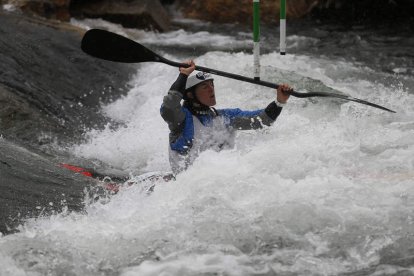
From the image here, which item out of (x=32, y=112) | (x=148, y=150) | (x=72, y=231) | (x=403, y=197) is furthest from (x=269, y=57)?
(x=72, y=231)

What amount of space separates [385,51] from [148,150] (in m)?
5.17

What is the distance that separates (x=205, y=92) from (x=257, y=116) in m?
0.46

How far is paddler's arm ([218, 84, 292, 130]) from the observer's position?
5.00 m

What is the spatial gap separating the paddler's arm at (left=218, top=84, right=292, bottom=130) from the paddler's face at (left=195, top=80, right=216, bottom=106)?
0.21 m

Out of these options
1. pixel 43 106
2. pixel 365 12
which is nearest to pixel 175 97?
pixel 43 106

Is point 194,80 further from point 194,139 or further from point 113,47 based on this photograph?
point 113,47

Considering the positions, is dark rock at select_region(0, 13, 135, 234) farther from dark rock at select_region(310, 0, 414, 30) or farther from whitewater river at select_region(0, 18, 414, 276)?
dark rock at select_region(310, 0, 414, 30)

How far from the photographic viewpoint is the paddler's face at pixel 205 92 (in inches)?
196

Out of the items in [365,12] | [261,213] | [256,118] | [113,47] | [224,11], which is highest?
[113,47]

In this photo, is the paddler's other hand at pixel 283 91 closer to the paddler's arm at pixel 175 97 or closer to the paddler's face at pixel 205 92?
the paddler's face at pixel 205 92

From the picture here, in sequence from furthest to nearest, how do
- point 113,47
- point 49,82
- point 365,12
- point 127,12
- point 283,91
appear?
point 365,12
point 127,12
point 49,82
point 113,47
point 283,91

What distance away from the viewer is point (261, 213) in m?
4.14

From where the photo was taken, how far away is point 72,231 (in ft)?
13.2

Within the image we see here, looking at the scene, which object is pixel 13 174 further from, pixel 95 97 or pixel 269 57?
pixel 269 57
